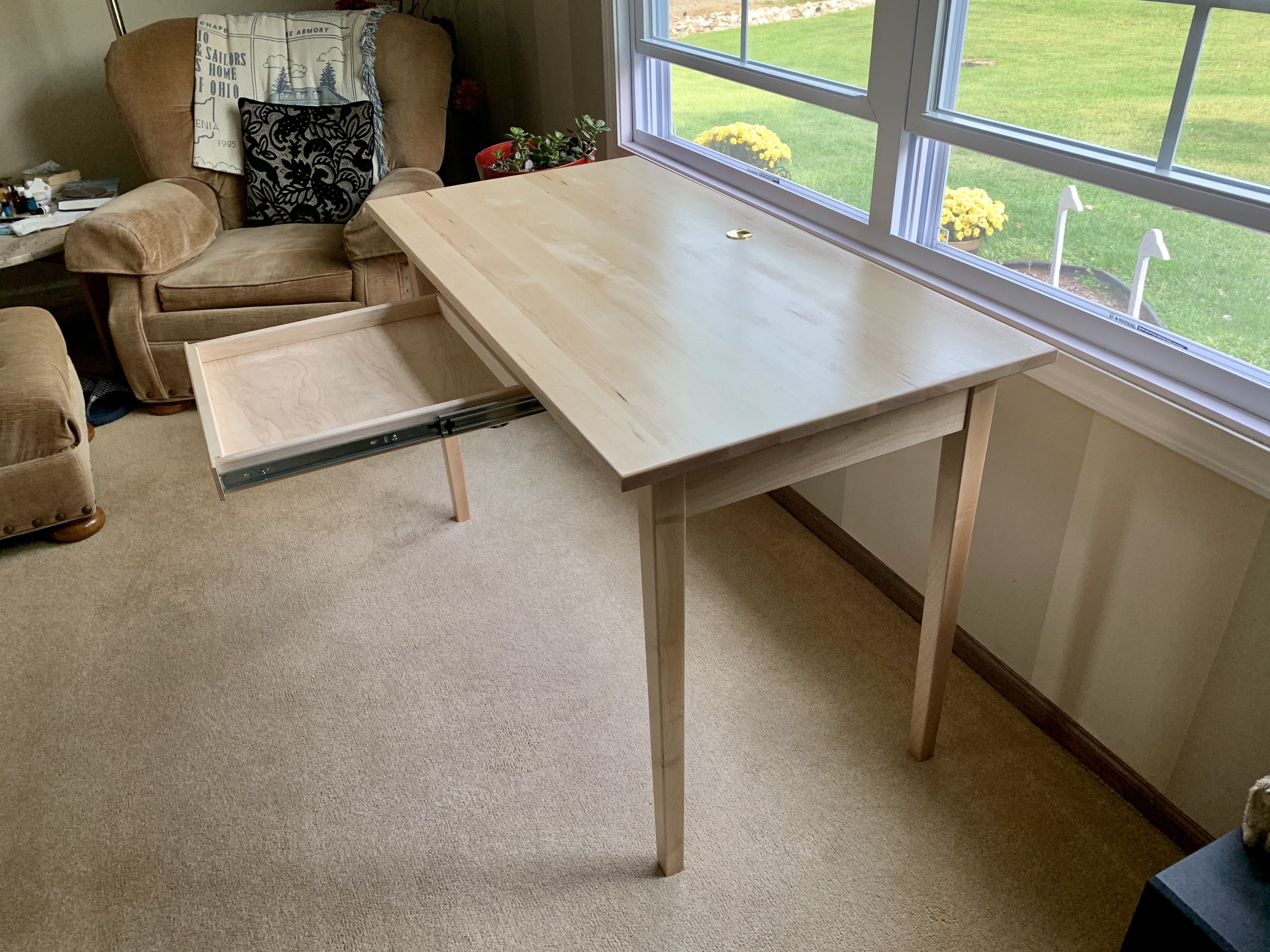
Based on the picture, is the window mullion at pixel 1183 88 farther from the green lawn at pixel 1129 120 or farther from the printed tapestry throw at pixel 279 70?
the printed tapestry throw at pixel 279 70

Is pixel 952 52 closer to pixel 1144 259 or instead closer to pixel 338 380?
pixel 1144 259

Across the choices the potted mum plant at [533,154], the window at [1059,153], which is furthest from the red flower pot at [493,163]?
the window at [1059,153]

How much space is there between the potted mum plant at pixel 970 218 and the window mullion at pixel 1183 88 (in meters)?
0.32

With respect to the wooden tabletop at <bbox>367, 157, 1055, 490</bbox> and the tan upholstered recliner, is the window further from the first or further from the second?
the tan upholstered recliner

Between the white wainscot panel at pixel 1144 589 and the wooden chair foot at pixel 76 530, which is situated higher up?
the white wainscot panel at pixel 1144 589

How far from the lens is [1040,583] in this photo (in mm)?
1564

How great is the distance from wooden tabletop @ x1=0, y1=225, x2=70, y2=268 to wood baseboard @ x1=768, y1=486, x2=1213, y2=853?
6.91ft

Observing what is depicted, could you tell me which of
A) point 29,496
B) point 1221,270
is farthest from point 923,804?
point 29,496

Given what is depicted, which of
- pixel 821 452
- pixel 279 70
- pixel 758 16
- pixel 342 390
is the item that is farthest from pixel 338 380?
pixel 279 70

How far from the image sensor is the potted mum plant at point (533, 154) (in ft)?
7.75

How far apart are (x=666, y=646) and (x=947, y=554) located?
46cm

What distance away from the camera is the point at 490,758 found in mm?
1641

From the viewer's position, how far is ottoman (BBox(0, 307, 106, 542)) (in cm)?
204

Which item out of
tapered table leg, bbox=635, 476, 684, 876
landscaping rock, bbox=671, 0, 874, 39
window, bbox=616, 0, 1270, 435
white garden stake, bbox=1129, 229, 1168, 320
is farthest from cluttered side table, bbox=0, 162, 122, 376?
white garden stake, bbox=1129, 229, 1168, 320
